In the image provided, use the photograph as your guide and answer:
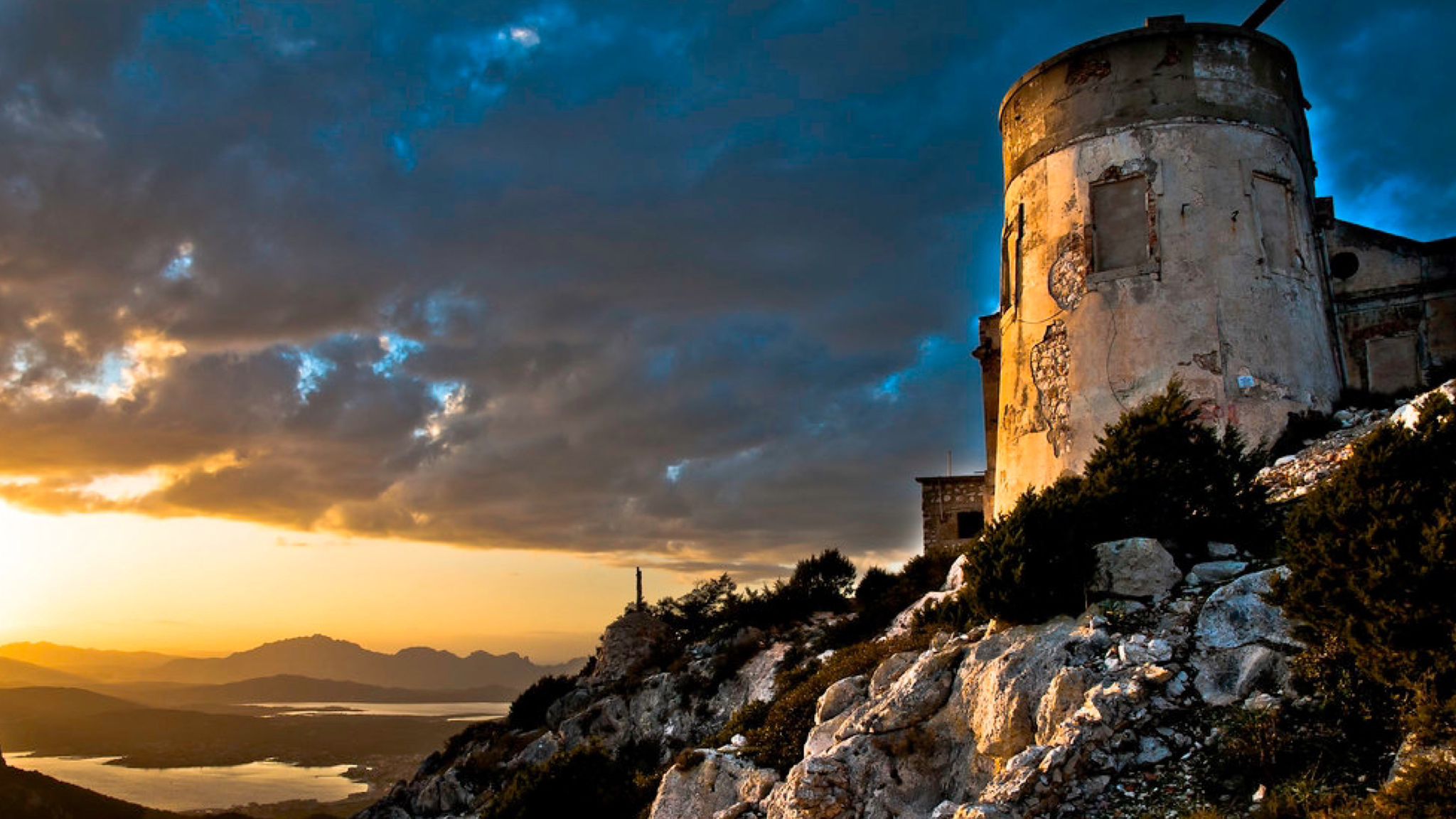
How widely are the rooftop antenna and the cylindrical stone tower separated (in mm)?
1831

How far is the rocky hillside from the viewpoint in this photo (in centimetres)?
917

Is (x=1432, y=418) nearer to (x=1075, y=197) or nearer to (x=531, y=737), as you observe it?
(x=1075, y=197)

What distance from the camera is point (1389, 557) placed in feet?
29.5

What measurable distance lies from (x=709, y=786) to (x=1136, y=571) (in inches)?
247

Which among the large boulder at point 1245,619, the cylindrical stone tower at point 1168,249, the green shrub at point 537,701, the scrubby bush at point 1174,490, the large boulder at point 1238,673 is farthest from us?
the green shrub at point 537,701

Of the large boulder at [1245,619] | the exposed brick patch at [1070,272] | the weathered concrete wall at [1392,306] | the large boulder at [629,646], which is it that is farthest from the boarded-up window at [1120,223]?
the large boulder at [629,646]

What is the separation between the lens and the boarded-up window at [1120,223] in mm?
21375

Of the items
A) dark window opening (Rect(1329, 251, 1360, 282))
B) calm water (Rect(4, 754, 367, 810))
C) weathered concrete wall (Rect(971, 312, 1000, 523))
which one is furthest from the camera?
calm water (Rect(4, 754, 367, 810))

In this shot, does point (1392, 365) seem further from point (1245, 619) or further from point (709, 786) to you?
point (709, 786)

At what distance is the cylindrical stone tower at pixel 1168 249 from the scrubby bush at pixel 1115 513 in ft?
17.2

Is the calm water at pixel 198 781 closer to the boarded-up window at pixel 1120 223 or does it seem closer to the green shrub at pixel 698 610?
the green shrub at pixel 698 610

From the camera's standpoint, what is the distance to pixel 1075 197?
22.1 metres

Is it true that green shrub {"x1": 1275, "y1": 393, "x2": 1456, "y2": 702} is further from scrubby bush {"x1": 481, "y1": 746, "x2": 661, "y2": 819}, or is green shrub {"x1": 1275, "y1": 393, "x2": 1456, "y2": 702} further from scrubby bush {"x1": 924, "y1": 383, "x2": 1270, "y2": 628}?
scrubby bush {"x1": 481, "y1": 746, "x2": 661, "y2": 819}

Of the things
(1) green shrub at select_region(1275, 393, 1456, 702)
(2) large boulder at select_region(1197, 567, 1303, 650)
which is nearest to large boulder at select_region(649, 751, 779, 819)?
(2) large boulder at select_region(1197, 567, 1303, 650)
